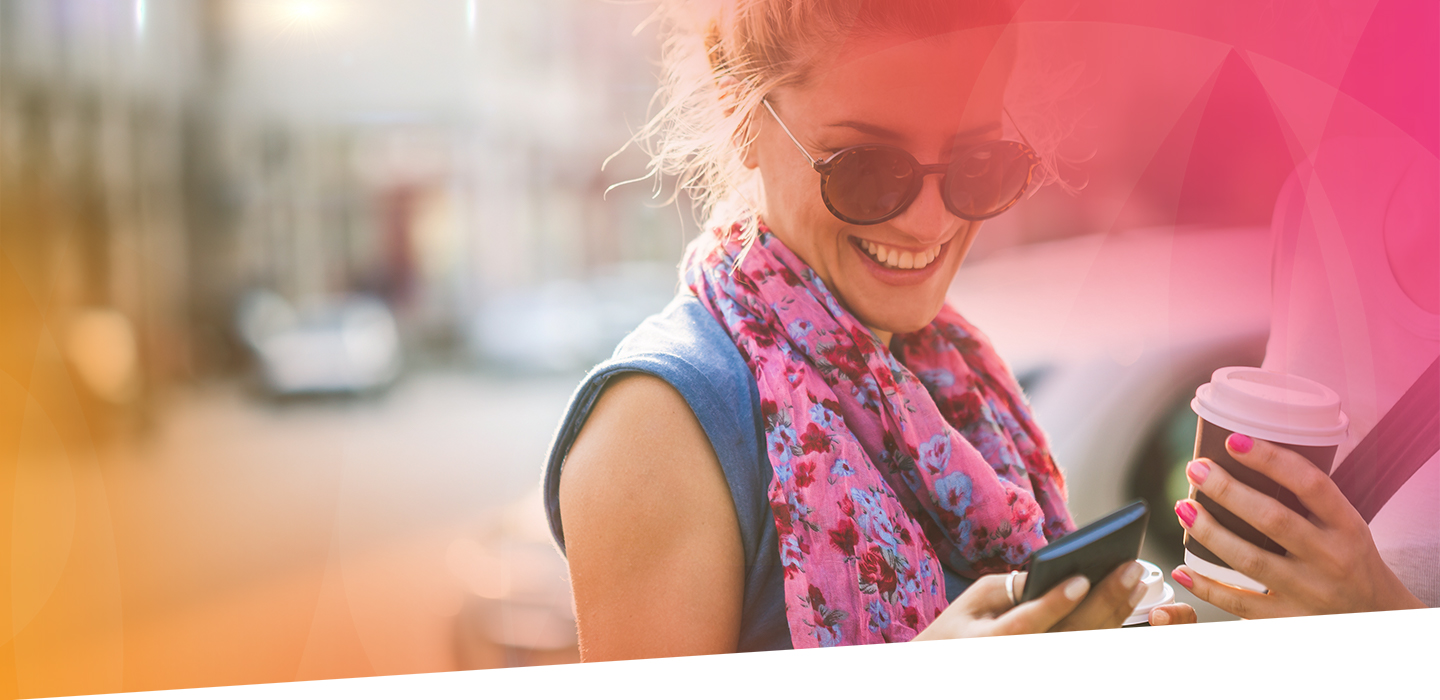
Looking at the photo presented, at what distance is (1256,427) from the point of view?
6.49ft

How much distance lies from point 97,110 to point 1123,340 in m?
2.43

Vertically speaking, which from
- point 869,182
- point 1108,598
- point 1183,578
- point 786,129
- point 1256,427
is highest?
point 786,129

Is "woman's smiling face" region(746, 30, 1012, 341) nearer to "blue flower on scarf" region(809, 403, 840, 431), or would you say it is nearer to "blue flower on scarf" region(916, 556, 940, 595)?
"blue flower on scarf" region(809, 403, 840, 431)

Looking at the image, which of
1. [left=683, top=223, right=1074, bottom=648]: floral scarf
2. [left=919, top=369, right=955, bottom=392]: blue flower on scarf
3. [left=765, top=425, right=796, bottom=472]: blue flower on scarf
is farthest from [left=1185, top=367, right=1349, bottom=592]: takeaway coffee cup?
[left=765, top=425, right=796, bottom=472]: blue flower on scarf

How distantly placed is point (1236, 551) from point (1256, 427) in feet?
1.09

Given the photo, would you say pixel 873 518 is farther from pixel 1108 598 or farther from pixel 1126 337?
pixel 1126 337

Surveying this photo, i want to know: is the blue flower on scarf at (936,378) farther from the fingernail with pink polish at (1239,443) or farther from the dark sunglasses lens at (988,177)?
the fingernail with pink polish at (1239,443)

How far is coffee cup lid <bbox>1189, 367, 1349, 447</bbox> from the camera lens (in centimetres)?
198

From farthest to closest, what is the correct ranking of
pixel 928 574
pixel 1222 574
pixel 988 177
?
pixel 1222 574, pixel 988 177, pixel 928 574

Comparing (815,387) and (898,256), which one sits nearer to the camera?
(815,387)

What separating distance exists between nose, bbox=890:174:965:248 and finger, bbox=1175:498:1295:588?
980 millimetres

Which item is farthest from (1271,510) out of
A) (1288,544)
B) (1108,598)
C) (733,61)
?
(733,61)

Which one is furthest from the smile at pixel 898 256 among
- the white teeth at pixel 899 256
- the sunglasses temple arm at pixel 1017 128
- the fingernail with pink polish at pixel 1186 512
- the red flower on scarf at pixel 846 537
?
the fingernail with pink polish at pixel 1186 512

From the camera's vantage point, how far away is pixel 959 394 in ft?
6.36
